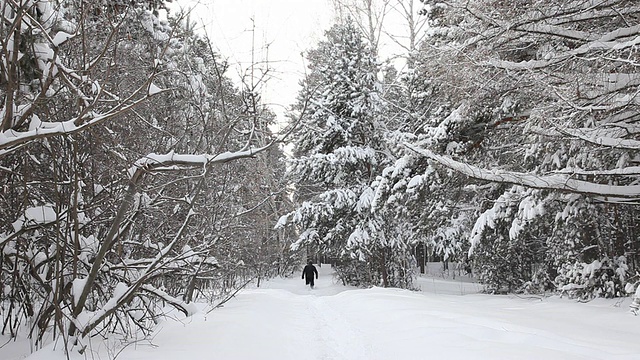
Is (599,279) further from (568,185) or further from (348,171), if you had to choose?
(348,171)

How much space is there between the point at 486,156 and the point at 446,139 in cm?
185

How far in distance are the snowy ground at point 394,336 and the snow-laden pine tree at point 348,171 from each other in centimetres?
885

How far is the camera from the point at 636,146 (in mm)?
6246

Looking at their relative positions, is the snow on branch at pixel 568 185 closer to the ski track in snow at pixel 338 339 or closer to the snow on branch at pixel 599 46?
the snow on branch at pixel 599 46

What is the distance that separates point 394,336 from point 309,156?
45.3 ft

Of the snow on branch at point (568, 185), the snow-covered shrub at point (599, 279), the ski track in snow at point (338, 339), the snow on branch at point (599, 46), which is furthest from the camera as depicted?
the snow-covered shrub at point (599, 279)

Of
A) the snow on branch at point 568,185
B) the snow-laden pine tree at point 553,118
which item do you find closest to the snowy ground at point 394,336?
the snow on branch at point 568,185

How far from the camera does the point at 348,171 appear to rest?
1955 cm

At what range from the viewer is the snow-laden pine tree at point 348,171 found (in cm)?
1788

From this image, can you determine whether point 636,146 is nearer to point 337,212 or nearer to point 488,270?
point 488,270

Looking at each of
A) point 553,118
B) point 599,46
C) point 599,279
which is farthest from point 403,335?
point 599,279

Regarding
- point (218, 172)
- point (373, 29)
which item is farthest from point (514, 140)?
point (373, 29)

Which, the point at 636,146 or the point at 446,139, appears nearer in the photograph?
the point at 636,146

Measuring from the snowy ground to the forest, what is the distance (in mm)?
578
